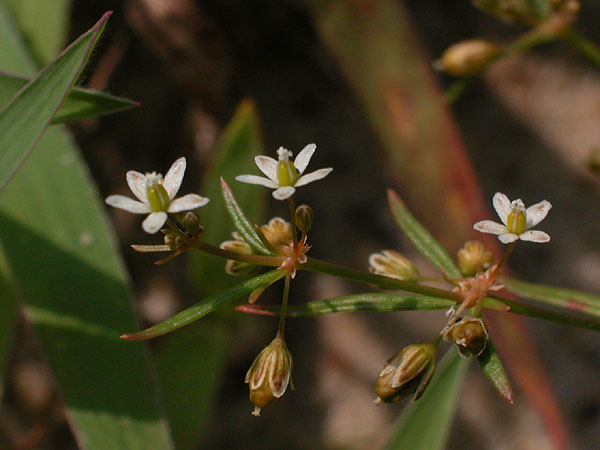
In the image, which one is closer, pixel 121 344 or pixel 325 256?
pixel 121 344

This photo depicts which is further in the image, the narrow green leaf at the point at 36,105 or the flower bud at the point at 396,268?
the flower bud at the point at 396,268

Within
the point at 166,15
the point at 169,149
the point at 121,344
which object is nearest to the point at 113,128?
the point at 169,149

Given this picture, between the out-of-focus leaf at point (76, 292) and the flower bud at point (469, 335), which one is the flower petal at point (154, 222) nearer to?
the flower bud at point (469, 335)

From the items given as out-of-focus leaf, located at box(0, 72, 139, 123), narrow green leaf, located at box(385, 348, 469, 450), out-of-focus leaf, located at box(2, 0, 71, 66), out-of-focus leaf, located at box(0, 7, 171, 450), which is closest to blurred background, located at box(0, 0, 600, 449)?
out-of-focus leaf, located at box(2, 0, 71, 66)

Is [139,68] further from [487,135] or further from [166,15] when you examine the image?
[487,135]

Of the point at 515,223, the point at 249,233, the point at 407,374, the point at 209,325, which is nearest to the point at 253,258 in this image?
the point at 249,233

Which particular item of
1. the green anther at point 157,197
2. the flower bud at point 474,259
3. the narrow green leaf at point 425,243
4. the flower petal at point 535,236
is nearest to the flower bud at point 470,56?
the narrow green leaf at point 425,243
